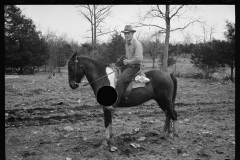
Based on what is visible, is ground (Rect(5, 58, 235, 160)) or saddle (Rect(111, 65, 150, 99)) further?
saddle (Rect(111, 65, 150, 99))

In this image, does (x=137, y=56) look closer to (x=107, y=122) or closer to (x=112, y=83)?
(x=112, y=83)

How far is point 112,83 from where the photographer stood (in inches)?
190

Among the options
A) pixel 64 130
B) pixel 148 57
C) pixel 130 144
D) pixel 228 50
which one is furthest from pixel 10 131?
pixel 148 57

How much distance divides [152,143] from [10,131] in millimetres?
4387

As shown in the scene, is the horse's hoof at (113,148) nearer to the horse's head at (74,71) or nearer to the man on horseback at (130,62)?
the man on horseback at (130,62)

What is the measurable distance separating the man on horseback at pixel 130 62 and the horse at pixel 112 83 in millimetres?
226

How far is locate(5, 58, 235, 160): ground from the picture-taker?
4.29 m

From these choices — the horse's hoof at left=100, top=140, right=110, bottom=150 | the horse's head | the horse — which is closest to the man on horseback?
the horse

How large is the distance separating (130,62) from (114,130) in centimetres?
245

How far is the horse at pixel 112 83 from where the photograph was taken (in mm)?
4719

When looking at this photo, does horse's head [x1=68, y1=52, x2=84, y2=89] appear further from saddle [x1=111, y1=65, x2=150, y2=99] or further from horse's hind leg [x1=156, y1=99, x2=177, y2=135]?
horse's hind leg [x1=156, y1=99, x2=177, y2=135]

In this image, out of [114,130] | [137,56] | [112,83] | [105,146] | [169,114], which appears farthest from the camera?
[114,130]

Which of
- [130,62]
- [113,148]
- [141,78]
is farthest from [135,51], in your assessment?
[113,148]

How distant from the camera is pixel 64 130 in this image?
5.76m
